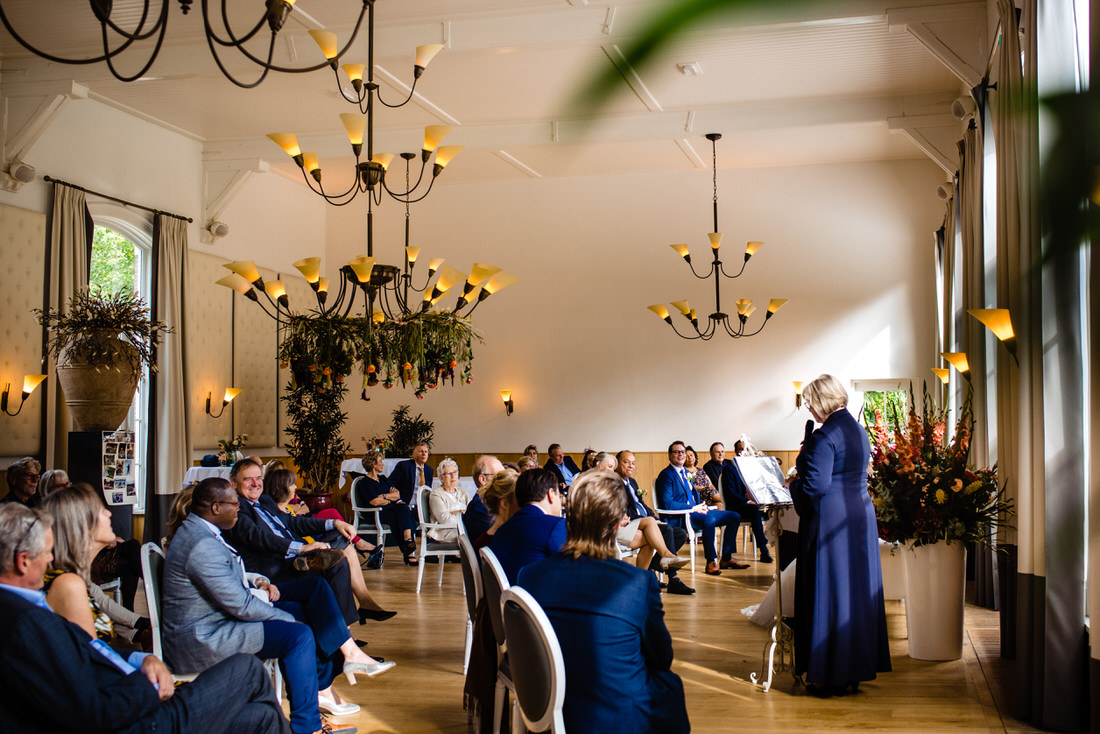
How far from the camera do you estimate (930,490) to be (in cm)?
545

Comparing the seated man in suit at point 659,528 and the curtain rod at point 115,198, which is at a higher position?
the curtain rod at point 115,198

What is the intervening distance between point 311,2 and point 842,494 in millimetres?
6430

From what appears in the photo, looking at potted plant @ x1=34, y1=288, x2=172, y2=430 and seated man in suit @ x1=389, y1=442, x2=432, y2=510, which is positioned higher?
potted plant @ x1=34, y1=288, x2=172, y2=430

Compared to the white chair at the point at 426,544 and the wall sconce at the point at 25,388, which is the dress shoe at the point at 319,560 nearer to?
the white chair at the point at 426,544

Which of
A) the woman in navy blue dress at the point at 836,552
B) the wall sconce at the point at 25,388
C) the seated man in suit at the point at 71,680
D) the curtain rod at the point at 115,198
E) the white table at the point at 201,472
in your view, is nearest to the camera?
the seated man in suit at the point at 71,680

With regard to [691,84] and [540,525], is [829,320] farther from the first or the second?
[540,525]

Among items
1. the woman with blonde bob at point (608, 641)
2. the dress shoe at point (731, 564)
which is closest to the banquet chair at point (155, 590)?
the woman with blonde bob at point (608, 641)

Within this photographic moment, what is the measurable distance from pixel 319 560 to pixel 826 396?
9.29 feet

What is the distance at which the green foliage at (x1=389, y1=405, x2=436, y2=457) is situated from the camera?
46.2 feet

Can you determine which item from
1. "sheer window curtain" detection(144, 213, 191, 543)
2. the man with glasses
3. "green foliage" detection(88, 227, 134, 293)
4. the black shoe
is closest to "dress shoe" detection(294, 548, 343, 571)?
the man with glasses

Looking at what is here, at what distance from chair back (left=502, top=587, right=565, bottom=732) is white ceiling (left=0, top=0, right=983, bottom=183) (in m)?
5.28

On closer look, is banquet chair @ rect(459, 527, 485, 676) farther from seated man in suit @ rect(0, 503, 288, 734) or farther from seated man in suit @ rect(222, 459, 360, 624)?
seated man in suit @ rect(0, 503, 288, 734)

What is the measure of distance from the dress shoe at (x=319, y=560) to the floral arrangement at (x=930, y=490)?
10.4 ft

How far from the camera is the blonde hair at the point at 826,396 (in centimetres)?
480
